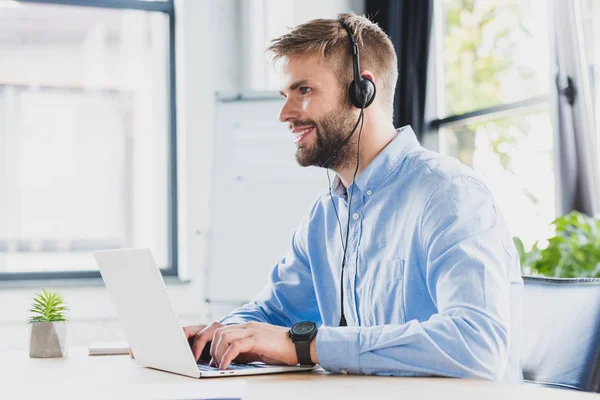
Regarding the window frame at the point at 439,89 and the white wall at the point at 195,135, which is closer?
the window frame at the point at 439,89

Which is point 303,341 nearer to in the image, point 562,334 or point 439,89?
point 562,334

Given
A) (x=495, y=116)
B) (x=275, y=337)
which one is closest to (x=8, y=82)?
(x=495, y=116)

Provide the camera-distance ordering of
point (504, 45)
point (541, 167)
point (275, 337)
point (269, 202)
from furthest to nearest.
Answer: point (269, 202)
point (504, 45)
point (541, 167)
point (275, 337)

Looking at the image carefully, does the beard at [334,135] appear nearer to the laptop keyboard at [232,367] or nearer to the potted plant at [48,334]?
the laptop keyboard at [232,367]

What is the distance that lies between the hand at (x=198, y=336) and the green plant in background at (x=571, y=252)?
142 cm

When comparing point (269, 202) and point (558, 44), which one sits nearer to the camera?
point (558, 44)

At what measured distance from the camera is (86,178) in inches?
160

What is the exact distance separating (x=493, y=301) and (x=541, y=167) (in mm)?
2022

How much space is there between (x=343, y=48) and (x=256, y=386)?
0.83 m

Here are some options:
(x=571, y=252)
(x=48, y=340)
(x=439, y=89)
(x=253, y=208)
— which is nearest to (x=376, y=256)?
(x=48, y=340)

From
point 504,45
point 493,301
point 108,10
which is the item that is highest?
point 108,10

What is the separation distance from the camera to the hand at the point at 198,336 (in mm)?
1435

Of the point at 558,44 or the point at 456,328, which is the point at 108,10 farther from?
the point at 456,328

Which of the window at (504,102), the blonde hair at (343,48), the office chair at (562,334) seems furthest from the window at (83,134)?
the office chair at (562,334)
